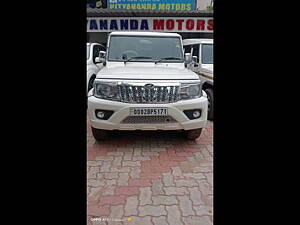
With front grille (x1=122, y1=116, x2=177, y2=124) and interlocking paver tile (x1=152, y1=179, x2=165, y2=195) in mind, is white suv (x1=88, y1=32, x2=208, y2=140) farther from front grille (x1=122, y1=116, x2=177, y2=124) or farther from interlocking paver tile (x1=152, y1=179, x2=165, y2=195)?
interlocking paver tile (x1=152, y1=179, x2=165, y2=195)

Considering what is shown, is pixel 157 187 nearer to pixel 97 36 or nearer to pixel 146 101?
pixel 146 101

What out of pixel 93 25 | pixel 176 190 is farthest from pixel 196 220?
pixel 93 25

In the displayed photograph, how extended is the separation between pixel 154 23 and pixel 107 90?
874cm

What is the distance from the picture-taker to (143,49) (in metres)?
4.60

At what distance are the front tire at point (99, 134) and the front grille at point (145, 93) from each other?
2.47 feet

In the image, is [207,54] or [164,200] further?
[207,54]

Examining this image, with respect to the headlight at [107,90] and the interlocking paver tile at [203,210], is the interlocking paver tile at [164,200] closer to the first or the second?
the interlocking paver tile at [203,210]

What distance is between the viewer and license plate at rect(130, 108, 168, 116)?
11.3 ft

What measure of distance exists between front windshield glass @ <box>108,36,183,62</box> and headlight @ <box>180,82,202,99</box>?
1.08 m

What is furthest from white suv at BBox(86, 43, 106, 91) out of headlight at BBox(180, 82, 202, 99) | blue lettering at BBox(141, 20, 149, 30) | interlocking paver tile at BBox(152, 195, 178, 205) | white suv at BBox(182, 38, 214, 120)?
interlocking paver tile at BBox(152, 195, 178, 205)
